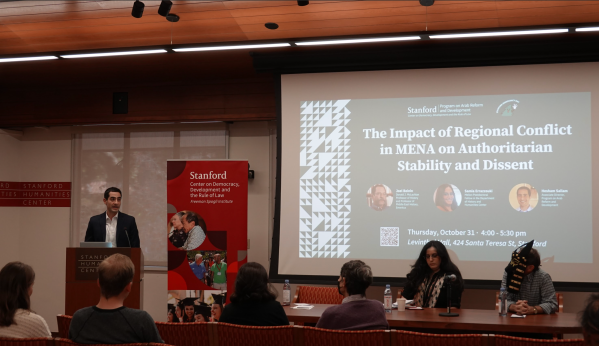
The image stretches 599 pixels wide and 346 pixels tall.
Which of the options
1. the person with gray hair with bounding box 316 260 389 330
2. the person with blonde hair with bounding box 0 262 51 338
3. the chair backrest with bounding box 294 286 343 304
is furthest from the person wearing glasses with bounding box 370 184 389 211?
the person with blonde hair with bounding box 0 262 51 338

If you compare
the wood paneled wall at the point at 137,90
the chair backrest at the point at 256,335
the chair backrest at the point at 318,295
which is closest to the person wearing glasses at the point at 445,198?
the chair backrest at the point at 318,295

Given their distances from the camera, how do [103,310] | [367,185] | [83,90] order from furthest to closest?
[83,90] → [367,185] → [103,310]

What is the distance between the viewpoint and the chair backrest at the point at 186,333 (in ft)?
9.87

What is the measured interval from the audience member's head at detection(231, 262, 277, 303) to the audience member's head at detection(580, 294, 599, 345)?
176 centimetres

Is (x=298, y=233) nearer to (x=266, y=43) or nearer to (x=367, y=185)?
(x=367, y=185)

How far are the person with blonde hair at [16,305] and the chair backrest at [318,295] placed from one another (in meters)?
2.83

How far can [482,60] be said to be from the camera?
5391 mm

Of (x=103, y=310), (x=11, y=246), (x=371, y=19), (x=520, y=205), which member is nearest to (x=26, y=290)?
(x=103, y=310)

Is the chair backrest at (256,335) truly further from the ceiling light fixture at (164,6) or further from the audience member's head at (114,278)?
the ceiling light fixture at (164,6)

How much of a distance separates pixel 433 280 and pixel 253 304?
76.8 inches

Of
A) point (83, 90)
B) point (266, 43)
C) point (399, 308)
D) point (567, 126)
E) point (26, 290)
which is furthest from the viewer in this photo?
point (83, 90)

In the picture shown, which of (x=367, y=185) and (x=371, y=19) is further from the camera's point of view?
(x=367, y=185)

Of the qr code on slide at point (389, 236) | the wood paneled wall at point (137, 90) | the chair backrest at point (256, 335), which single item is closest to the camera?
the chair backrest at point (256, 335)

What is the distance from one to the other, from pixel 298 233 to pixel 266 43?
2053 mm
